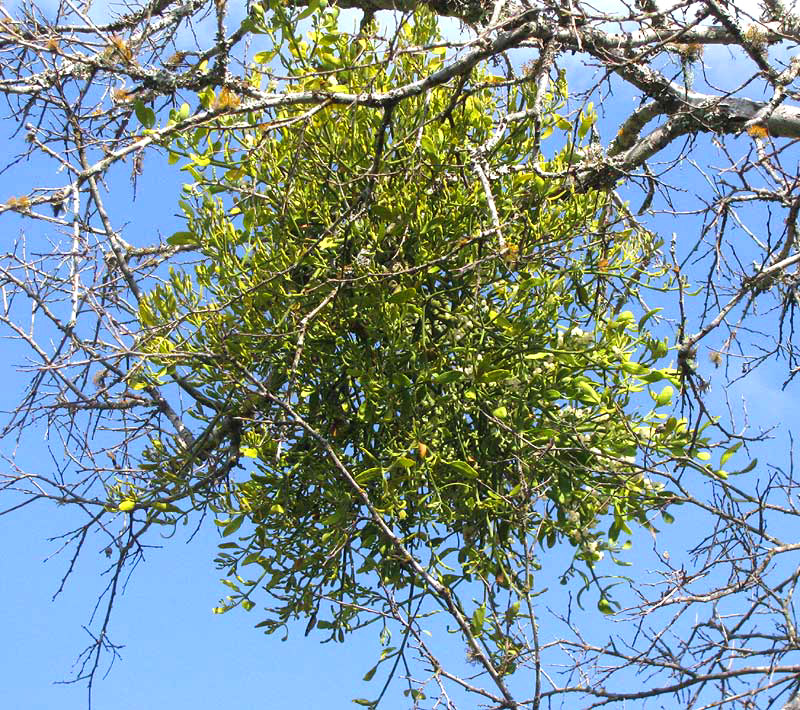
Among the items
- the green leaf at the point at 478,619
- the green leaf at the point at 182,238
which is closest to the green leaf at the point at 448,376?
the green leaf at the point at 478,619

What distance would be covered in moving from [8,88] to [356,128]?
742mm

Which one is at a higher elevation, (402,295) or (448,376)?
(402,295)

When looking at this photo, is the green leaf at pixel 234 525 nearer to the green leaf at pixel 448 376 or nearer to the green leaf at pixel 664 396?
the green leaf at pixel 448 376

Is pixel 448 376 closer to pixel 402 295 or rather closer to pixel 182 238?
pixel 402 295

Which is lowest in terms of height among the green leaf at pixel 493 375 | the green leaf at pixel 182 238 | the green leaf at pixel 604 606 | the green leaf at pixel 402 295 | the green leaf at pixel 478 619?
the green leaf at pixel 478 619

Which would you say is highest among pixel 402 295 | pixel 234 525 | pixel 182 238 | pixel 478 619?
pixel 182 238

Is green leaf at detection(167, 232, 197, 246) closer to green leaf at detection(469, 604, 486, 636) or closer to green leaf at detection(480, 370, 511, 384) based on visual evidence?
green leaf at detection(480, 370, 511, 384)

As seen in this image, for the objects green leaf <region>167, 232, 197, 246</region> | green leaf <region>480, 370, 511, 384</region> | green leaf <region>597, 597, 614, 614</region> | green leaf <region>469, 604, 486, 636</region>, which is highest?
Result: green leaf <region>167, 232, 197, 246</region>

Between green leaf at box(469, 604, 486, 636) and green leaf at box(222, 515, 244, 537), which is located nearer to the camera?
green leaf at box(469, 604, 486, 636)

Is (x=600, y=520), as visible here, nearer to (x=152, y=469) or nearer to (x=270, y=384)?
(x=270, y=384)

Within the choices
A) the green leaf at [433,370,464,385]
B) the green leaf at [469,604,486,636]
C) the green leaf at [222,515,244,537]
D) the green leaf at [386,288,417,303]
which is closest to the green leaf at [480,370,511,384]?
the green leaf at [433,370,464,385]

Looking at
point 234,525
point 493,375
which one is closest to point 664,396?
point 493,375

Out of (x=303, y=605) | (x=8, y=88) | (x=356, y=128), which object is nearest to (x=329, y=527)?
(x=303, y=605)

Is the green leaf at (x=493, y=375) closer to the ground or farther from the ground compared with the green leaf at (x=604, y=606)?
farther from the ground
